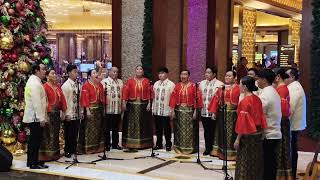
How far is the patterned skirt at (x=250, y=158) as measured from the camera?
5.30 m

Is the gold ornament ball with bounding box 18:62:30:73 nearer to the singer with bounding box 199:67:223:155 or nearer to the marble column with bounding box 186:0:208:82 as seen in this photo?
the singer with bounding box 199:67:223:155

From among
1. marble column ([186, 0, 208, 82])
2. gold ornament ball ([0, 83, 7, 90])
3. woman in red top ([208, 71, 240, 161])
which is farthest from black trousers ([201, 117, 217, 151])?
marble column ([186, 0, 208, 82])

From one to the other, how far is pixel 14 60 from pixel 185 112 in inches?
127

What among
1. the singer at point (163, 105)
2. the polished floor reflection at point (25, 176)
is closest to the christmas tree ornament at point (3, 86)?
the polished floor reflection at point (25, 176)

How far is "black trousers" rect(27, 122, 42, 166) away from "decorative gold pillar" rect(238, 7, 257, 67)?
34.1 feet

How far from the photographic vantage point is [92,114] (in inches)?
317

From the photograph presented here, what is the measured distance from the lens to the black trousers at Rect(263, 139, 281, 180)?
218 inches

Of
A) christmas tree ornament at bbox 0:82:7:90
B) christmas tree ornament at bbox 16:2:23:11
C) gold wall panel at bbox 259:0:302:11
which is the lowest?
christmas tree ornament at bbox 0:82:7:90

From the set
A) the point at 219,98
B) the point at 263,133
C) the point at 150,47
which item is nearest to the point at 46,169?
the point at 219,98

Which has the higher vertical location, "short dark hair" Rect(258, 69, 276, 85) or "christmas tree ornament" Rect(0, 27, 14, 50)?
"christmas tree ornament" Rect(0, 27, 14, 50)

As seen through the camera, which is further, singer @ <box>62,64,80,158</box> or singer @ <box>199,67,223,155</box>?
singer @ <box>199,67,223,155</box>

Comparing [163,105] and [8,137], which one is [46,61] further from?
[163,105]

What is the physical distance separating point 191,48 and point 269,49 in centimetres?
1548

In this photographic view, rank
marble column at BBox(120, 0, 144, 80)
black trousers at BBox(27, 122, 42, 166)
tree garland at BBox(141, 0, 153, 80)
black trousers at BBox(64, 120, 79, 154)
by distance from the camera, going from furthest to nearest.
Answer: marble column at BBox(120, 0, 144, 80) < tree garland at BBox(141, 0, 153, 80) < black trousers at BBox(64, 120, 79, 154) < black trousers at BBox(27, 122, 42, 166)
